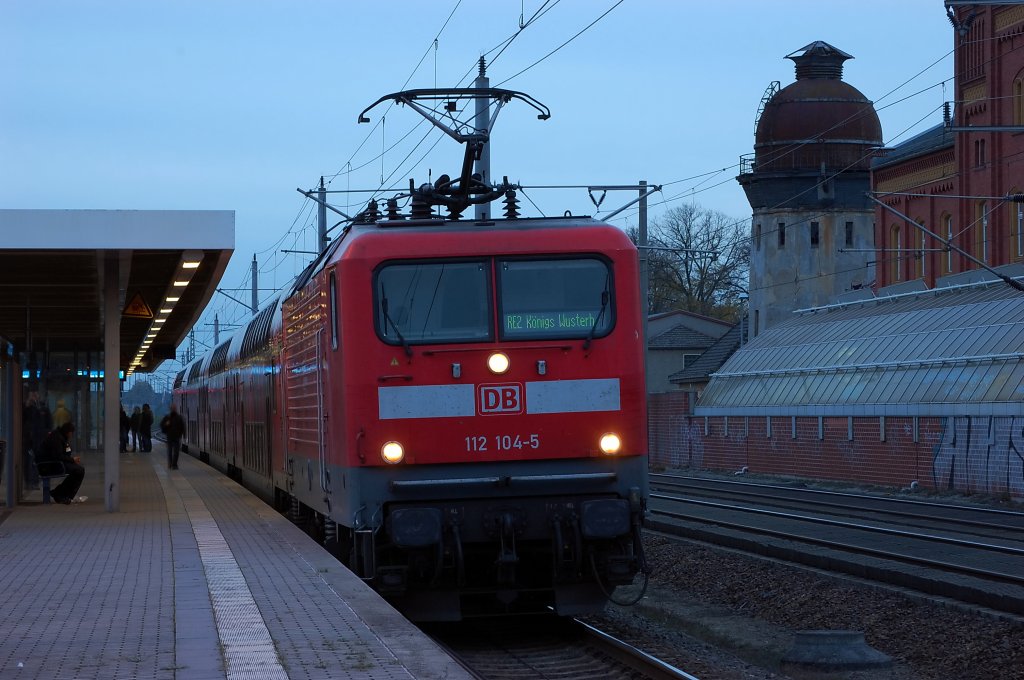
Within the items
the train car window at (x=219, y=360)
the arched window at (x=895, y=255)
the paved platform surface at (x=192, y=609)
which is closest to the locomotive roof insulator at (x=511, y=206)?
the paved platform surface at (x=192, y=609)

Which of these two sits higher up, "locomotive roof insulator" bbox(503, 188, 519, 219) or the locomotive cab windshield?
"locomotive roof insulator" bbox(503, 188, 519, 219)

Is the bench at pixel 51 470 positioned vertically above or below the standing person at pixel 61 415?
below

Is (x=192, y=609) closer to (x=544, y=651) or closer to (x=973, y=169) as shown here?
(x=544, y=651)

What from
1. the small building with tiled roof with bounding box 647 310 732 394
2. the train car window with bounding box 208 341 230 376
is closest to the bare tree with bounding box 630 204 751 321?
the small building with tiled roof with bounding box 647 310 732 394

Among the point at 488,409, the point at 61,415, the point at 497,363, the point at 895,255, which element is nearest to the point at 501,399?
the point at 488,409

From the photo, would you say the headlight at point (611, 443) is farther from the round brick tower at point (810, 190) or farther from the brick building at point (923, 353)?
the round brick tower at point (810, 190)

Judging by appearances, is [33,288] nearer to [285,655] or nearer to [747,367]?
[285,655]

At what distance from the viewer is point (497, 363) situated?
1127 centimetres

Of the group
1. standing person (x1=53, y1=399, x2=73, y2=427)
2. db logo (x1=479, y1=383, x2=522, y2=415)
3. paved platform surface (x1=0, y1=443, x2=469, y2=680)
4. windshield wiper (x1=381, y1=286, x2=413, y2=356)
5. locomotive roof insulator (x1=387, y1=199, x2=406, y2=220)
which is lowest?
paved platform surface (x1=0, y1=443, x2=469, y2=680)

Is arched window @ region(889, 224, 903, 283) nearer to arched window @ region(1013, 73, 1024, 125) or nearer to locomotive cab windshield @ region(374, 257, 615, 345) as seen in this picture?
arched window @ region(1013, 73, 1024, 125)

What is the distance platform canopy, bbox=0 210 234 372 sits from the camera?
16.9m

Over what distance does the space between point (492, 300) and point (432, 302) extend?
0.47 m

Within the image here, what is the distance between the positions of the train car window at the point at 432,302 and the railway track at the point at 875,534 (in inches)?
198

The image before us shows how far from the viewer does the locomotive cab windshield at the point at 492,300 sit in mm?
11367
